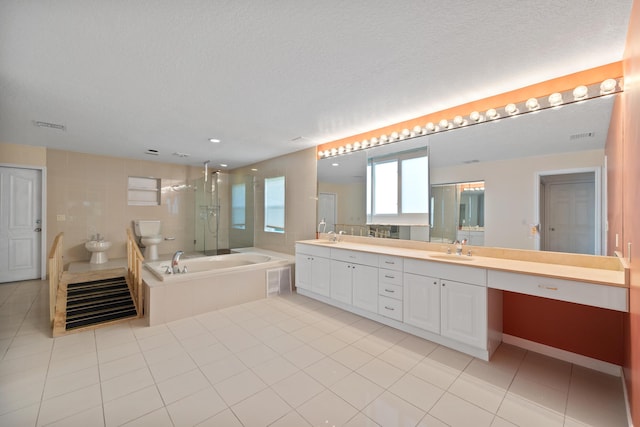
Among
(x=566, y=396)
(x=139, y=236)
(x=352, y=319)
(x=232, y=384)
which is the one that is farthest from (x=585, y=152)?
(x=139, y=236)

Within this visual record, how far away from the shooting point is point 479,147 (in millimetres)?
2744

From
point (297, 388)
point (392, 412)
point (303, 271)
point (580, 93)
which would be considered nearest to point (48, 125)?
point (303, 271)

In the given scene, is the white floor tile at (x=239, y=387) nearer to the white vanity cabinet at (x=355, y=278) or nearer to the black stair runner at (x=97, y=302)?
the white vanity cabinet at (x=355, y=278)

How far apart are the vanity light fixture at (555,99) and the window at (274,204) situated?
12.7ft

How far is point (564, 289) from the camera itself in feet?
6.06

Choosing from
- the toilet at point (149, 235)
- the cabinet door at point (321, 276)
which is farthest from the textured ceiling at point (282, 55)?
the toilet at point (149, 235)

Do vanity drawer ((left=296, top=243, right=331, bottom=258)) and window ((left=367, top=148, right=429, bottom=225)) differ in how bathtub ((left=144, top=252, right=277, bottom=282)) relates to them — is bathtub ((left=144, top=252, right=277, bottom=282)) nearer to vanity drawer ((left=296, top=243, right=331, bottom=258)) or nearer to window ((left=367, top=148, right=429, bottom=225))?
vanity drawer ((left=296, top=243, right=331, bottom=258))

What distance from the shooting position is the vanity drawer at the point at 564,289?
5.46ft

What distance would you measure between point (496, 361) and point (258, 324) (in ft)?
7.48

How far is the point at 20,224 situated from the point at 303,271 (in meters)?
4.80

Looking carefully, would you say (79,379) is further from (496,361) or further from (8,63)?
(496,361)

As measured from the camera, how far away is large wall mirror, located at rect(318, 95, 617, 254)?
2125 millimetres

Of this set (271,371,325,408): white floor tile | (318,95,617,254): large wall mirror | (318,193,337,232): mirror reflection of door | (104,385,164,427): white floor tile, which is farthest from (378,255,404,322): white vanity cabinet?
(104,385,164,427): white floor tile

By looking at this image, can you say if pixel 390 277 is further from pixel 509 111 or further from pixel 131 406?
pixel 131 406
